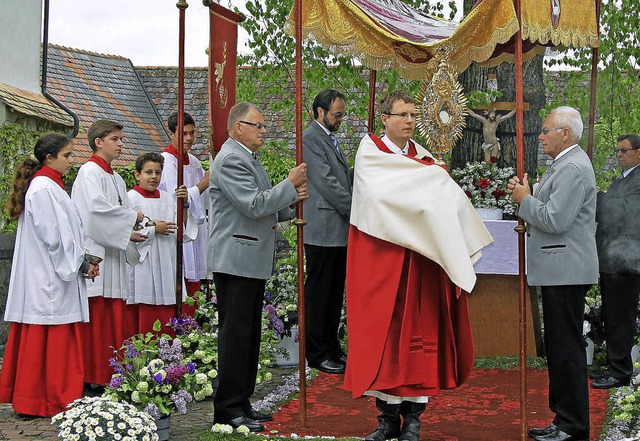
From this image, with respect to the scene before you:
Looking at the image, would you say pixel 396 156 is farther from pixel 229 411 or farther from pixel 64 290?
pixel 64 290

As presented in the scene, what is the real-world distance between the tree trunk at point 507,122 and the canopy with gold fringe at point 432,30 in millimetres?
1692

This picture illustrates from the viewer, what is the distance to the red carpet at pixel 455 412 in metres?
6.77

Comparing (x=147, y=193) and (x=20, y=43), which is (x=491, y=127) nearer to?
(x=147, y=193)

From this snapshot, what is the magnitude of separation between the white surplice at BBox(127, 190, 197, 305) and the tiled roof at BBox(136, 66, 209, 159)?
13.7 meters

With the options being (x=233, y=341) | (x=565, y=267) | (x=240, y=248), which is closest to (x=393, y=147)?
(x=240, y=248)

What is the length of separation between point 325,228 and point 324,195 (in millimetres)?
277

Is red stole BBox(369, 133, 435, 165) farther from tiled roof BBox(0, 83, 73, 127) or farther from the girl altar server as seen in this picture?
tiled roof BBox(0, 83, 73, 127)

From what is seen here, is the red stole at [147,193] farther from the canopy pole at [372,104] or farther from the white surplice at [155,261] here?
the canopy pole at [372,104]

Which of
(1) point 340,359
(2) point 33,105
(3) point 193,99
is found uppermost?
(3) point 193,99

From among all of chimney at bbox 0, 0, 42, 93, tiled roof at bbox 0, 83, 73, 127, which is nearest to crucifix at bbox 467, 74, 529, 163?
tiled roof at bbox 0, 83, 73, 127

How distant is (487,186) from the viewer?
9.56 meters

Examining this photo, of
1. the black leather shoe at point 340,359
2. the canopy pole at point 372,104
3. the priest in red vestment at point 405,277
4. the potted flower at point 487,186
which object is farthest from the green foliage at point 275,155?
the priest in red vestment at point 405,277

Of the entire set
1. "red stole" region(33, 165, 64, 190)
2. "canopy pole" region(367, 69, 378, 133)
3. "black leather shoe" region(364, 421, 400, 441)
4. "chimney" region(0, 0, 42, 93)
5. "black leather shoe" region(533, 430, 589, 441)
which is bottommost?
"black leather shoe" region(533, 430, 589, 441)

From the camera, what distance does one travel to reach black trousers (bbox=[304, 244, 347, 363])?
8.66 m
